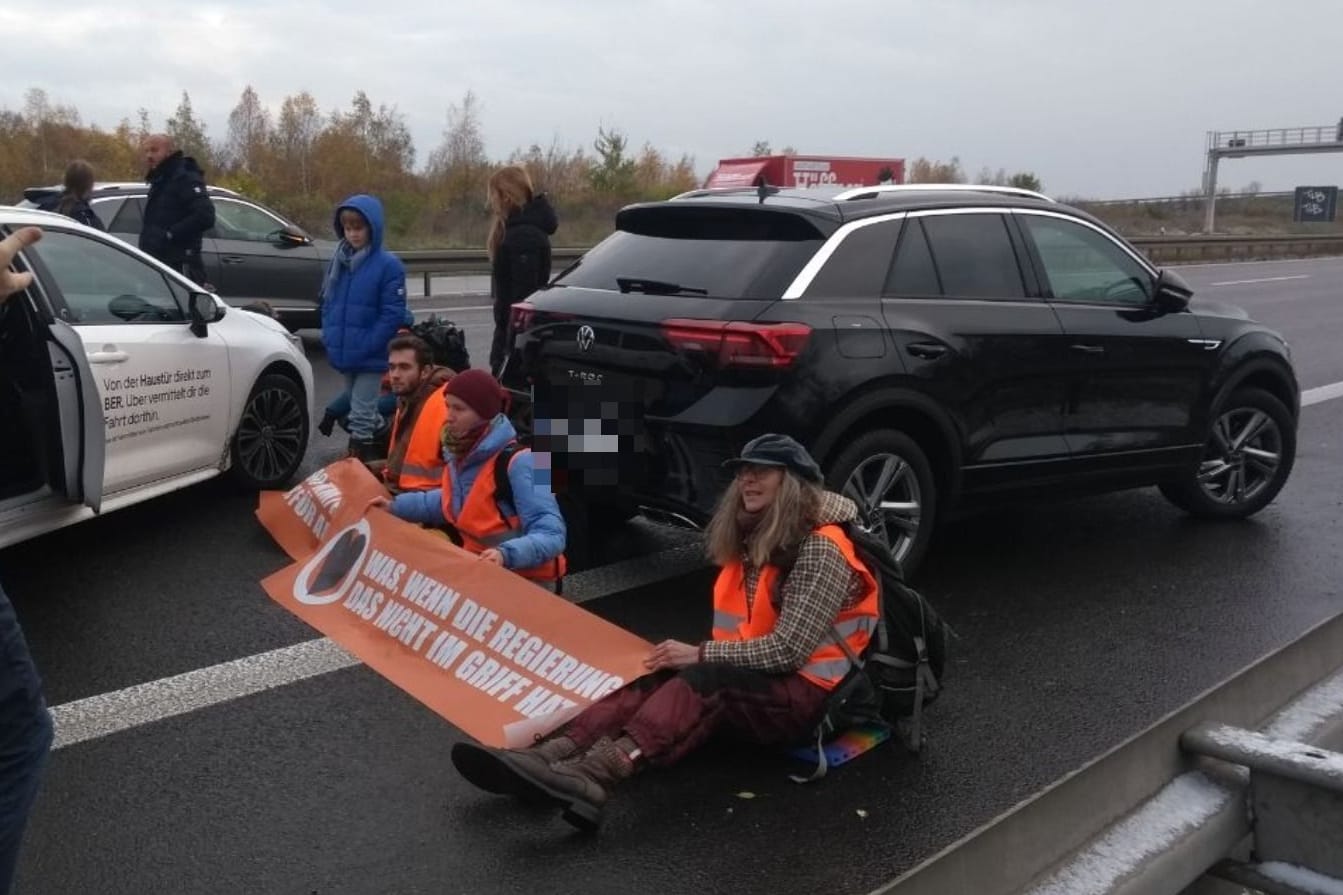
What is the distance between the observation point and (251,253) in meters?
13.7

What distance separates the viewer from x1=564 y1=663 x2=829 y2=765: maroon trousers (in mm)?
4008

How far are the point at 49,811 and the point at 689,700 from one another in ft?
6.02

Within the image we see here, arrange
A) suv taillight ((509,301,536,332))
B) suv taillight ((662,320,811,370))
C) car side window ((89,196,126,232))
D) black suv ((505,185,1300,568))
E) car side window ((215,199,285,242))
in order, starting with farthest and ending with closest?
car side window ((215,199,285,242)), car side window ((89,196,126,232)), suv taillight ((509,301,536,332)), black suv ((505,185,1300,568)), suv taillight ((662,320,811,370))

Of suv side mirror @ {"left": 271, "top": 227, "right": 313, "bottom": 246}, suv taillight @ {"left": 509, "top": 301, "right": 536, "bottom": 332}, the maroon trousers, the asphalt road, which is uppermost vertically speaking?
suv side mirror @ {"left": 271, "top": 227, "right": 313, "bottom": 246}

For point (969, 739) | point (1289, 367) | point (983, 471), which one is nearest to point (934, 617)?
point (969, 739)

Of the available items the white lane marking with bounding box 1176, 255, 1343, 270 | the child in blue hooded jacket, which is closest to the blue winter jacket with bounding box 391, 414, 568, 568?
the child in blue hooded jacket

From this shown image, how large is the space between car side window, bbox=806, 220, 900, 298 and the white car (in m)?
3.00

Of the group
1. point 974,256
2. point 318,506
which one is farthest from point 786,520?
point 318,506

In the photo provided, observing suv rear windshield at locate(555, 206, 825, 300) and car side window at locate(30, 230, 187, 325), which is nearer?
suv rear windshield at locate(555, 206, 825, 300)

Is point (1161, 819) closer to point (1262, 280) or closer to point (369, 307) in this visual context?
point (369, 307)

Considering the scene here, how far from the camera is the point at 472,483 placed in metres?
5.30

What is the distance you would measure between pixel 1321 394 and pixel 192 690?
33.7ft

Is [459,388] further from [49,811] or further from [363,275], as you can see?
[363,275]

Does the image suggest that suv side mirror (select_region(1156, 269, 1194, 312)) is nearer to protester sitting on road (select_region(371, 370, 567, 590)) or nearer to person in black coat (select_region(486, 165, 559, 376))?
protester sitting on road (select_region(371, 370, 567, 590))
